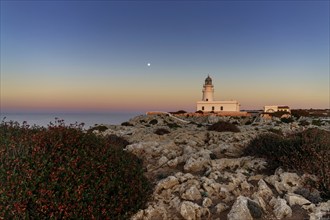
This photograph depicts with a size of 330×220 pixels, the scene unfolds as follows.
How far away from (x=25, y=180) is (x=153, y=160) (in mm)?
5211

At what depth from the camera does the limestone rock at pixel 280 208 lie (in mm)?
4825

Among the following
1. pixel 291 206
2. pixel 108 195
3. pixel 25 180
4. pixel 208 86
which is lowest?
pixel 291 206

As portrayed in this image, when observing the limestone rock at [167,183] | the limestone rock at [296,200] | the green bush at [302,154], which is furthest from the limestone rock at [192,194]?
the green bush at [302,154]

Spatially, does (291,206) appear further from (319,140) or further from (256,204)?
(319,140)

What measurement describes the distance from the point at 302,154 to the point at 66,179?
20.5 feet

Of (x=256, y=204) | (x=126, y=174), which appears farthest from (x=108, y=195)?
(x=256, y=204)

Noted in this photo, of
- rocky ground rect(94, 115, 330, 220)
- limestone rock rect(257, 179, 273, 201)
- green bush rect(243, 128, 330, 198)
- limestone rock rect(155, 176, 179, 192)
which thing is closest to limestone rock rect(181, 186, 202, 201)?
rocky ground rect(94, 115, 330, 220)

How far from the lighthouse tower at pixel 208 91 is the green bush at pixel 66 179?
66.0 m

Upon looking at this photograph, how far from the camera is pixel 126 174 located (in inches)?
200

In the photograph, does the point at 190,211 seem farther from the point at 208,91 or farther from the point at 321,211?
the point at 208,91

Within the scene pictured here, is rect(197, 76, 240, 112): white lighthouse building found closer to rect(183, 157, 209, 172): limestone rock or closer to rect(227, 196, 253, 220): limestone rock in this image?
rect(183, 157, 209, 172): limestone rock

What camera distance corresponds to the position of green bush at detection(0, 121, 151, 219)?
150 inches

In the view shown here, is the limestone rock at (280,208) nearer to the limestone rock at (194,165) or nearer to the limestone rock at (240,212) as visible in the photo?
the limestone rock at (240,212)

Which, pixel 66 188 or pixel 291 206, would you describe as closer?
pixel 66 188
